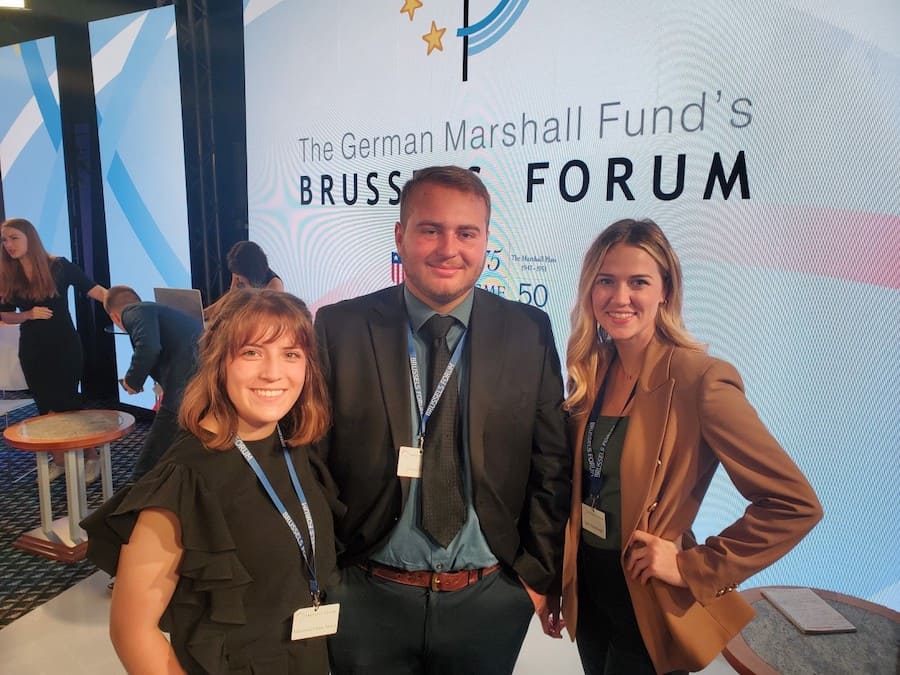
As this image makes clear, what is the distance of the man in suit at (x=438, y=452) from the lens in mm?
1628

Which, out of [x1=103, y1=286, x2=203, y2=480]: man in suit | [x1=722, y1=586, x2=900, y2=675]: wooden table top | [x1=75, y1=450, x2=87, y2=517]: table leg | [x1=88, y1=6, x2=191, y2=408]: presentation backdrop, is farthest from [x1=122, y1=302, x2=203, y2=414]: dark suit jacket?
[x1=722, y1=586, x2=900, y2=675]: wooden table top

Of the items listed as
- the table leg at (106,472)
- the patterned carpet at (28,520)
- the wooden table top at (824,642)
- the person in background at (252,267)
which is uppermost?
the person in background at (252,267)

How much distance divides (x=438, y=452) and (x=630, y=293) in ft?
2.23

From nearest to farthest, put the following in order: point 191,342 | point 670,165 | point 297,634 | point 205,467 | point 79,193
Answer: point 205,467, point 297,634, point 670,165, point 191,342, point 79,193

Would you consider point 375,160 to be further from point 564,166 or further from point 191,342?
point 191,342

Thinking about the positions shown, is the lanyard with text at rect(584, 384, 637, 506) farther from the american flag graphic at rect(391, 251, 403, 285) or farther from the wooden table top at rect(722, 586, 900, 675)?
the american flag graphic at rect(391, 251, 403, 285)

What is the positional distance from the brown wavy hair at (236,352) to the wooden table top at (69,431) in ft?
8.46

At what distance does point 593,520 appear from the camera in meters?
1.65

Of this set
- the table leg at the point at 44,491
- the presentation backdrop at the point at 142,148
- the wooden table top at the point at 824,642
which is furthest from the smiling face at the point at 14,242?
the wooden table top at the point at 824,642

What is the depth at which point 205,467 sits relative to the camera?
4.43 feet

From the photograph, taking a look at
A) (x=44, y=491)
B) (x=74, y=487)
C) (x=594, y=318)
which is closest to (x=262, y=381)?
(x=594, y=318)

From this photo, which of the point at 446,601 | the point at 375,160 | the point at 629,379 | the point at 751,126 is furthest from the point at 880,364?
the point at 375,160

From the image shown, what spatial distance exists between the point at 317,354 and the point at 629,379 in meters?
0.86

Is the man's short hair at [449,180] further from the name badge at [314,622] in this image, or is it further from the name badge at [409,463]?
the name badge at [314,622]
